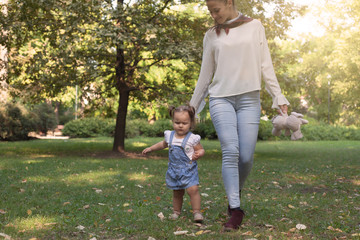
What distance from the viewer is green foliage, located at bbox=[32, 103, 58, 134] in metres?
25.7

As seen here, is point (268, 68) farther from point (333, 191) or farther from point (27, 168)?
point (27, 168)

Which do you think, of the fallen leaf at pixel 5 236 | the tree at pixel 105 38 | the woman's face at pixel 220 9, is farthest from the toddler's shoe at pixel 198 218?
the tree at pixel 105 38

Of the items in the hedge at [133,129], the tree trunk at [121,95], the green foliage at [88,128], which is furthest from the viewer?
the green foliage at [88,128]

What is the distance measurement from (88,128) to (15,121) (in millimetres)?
8602

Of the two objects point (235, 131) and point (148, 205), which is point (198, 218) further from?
point (148, 205)

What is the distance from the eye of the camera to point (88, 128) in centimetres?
3156

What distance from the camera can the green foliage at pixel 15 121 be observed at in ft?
74.5

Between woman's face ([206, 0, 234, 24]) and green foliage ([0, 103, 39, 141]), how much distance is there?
20141 millimetres

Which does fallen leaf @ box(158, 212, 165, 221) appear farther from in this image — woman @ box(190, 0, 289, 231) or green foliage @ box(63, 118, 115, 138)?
green foliage @ box(63, 118, 115, 138)

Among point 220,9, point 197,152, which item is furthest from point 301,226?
point 220,9

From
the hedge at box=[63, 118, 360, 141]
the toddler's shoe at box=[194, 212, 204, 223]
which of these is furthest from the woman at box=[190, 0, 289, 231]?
the hedge at box=[63, 118, 360, 141]

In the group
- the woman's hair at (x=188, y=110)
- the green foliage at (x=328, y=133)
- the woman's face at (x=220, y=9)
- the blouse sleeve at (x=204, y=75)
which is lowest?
the green foliage at (x=328, y=133)

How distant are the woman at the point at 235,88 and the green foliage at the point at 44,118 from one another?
73.8 feet

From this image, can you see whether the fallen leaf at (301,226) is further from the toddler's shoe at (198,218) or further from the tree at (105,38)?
the tree at (105,38)
